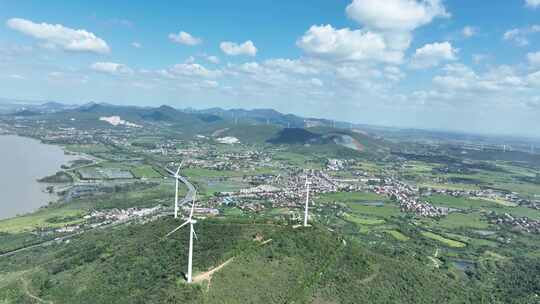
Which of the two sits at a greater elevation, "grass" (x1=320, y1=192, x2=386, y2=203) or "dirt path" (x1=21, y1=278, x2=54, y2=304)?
"dirt path" (x1=21, y1=278, x2=54, y2=304)

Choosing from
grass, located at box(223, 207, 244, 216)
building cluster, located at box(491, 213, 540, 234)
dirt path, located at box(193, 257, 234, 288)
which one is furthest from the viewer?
building cluster, located at box(491, 213, 540, 234)

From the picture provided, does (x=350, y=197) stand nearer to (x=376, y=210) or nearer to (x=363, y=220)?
(x=376, y=210)

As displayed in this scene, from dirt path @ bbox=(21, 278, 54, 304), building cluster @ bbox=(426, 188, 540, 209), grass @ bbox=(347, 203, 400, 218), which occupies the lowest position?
grass @ bbox=(347, 203, 400, 218)

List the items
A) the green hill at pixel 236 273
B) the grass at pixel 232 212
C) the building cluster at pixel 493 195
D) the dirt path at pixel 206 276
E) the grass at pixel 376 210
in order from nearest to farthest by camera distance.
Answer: the dirt path at pixel 206 276 → the green hill at pixel 236 273 → the grass at pixel 232 212 → the grass at pixel 376 210 → the building cluster at pixel 493 195

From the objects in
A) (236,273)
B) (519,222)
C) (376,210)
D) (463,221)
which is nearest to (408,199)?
(376,210)

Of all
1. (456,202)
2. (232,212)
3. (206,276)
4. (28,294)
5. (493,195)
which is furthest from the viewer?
(493,195)

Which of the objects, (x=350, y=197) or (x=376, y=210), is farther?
(x=350, y=197)

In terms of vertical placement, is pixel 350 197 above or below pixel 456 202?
below

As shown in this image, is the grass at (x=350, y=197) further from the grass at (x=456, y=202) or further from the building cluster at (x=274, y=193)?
the grass at (x=456, y=202)

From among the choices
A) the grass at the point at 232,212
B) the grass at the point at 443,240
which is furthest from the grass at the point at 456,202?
the grass at the point at 232,212

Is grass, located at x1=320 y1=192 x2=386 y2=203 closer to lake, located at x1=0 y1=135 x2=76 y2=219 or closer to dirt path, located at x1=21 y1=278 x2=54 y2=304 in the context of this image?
lake, located at x1=0 y1=135 x2=76 y2=219

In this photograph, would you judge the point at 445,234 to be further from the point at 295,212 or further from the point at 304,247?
the point at 304,247

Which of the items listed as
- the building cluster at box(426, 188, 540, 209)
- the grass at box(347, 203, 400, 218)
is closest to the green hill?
the grass at box(347, 203, 400, 218)
